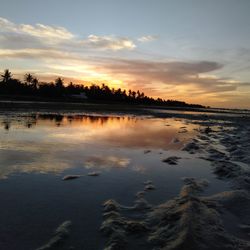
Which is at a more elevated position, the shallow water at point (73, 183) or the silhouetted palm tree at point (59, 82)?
the silhouetted palm tree at point (59, 82)

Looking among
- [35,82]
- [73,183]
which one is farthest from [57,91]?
[73,183]

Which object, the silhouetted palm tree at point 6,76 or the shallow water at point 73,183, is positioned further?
the silhouetted palm tree at point 6,76

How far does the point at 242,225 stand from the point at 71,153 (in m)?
7.40

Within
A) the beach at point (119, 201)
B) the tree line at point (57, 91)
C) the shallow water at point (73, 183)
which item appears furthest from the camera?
the tree line at point (57, 91)

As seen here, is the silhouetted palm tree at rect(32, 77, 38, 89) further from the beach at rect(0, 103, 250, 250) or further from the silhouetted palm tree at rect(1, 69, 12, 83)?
the beach at rect(0, 103, 250, 250)

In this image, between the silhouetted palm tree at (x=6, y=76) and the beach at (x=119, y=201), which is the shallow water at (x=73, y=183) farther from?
the silhouetted palm tree at (x=6, y=76)

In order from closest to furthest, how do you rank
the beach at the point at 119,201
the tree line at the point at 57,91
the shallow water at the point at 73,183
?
the beach at the point at 119,201 < the shallow water at the point at 73,183 < the tree line at the point at 57,91

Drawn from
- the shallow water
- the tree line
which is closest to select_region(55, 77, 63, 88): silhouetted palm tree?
the tree line

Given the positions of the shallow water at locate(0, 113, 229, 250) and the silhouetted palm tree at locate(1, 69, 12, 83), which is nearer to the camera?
the shallow water at locate(0, 113, 229, 250)

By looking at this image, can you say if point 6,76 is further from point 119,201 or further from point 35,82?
point 119,201

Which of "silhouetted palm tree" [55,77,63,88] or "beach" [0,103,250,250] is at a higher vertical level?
"silhouetted palm tree" [55,77,63,88]

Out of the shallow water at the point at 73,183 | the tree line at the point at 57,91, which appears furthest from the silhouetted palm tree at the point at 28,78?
the shallow water at the point at 73,183

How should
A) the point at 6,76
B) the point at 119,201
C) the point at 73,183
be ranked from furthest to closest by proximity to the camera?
the point at 6,76, the point at 73,183, the point at 119,201

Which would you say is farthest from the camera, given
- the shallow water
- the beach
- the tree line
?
the tree line
